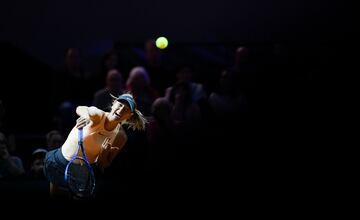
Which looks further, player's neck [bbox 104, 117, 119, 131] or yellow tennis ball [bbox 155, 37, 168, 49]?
yellow tennis ball [bbox 155, 37, 168, 49]

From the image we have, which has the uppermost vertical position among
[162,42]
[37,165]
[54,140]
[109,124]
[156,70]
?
[162,42]

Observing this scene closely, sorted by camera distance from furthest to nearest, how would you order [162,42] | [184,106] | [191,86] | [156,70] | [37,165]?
1. [162,42]
2. [156,70]
3. [191,86]
4. [184,106]
5. [37,165]

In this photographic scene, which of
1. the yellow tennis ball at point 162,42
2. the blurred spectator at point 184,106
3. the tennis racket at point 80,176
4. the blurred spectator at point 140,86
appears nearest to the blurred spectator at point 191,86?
the blurred spectator at point 184,106

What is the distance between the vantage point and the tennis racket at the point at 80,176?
263 cm

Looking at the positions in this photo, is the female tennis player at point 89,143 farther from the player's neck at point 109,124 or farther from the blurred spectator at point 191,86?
the blurred spectator at point 191,86

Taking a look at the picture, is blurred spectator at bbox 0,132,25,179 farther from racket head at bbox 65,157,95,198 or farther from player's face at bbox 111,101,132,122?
player's face at bbox 111,101,132,122

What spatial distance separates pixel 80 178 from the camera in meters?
2.67

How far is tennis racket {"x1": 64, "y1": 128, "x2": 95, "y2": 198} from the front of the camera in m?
2.63

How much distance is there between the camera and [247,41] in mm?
4621

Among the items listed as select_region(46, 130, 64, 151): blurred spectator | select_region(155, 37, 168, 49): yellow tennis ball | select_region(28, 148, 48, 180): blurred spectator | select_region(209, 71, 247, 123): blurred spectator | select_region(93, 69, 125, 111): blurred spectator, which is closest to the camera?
select_region(46, 130, 64, 151): blurred spectator

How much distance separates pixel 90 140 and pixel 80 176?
0.63 feet

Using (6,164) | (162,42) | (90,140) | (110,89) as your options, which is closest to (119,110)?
(90,140)

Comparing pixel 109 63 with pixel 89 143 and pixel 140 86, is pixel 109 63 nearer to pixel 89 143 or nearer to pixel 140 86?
pixel 140 86

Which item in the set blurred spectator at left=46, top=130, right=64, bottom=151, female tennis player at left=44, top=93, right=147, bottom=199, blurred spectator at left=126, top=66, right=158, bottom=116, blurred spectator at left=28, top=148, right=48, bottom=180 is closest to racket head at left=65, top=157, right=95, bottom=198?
female tennis player at left=44, top=93, right=147, bottom=199
